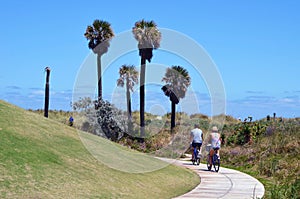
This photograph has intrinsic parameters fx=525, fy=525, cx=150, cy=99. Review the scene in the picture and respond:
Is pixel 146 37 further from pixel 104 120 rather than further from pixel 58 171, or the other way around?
pixel 58 171

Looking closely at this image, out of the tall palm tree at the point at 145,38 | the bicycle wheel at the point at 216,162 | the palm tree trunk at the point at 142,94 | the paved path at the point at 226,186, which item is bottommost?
the paved path at the point at 226,186

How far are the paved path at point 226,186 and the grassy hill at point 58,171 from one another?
20.1 inches

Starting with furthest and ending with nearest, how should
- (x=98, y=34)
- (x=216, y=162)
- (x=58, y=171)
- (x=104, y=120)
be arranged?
(x=98, y=34)
(x=104, y=120)
(x=216, y=162)
(x=58, y=171)

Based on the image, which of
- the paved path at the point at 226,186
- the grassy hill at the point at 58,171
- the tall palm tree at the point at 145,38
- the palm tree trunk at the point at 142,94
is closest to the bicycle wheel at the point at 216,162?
the paved path at the point at 226,186

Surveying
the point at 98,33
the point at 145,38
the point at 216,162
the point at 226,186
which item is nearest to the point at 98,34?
the point at 98,33

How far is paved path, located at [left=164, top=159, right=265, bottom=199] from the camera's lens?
14984 millimetres

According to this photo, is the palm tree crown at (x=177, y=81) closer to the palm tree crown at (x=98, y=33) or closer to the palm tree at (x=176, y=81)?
the palm tree at (x=176, y=81)

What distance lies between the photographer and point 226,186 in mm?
16922

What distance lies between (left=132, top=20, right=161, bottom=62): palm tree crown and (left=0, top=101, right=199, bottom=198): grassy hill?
25893 millimetres

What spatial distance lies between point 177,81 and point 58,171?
113 ft

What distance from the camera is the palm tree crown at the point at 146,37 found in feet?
145

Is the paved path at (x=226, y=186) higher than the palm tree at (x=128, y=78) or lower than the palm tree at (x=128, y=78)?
lower

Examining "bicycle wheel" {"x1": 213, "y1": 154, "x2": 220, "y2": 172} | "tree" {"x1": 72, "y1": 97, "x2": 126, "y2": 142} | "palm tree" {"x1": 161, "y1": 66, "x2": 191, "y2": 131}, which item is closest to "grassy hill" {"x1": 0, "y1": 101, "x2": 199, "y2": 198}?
"bicycle wheel" {"x1": 213, "y1": 154, "x2": 220, "y2": 172}

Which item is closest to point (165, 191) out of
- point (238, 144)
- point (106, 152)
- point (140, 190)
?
point (140, 190)
